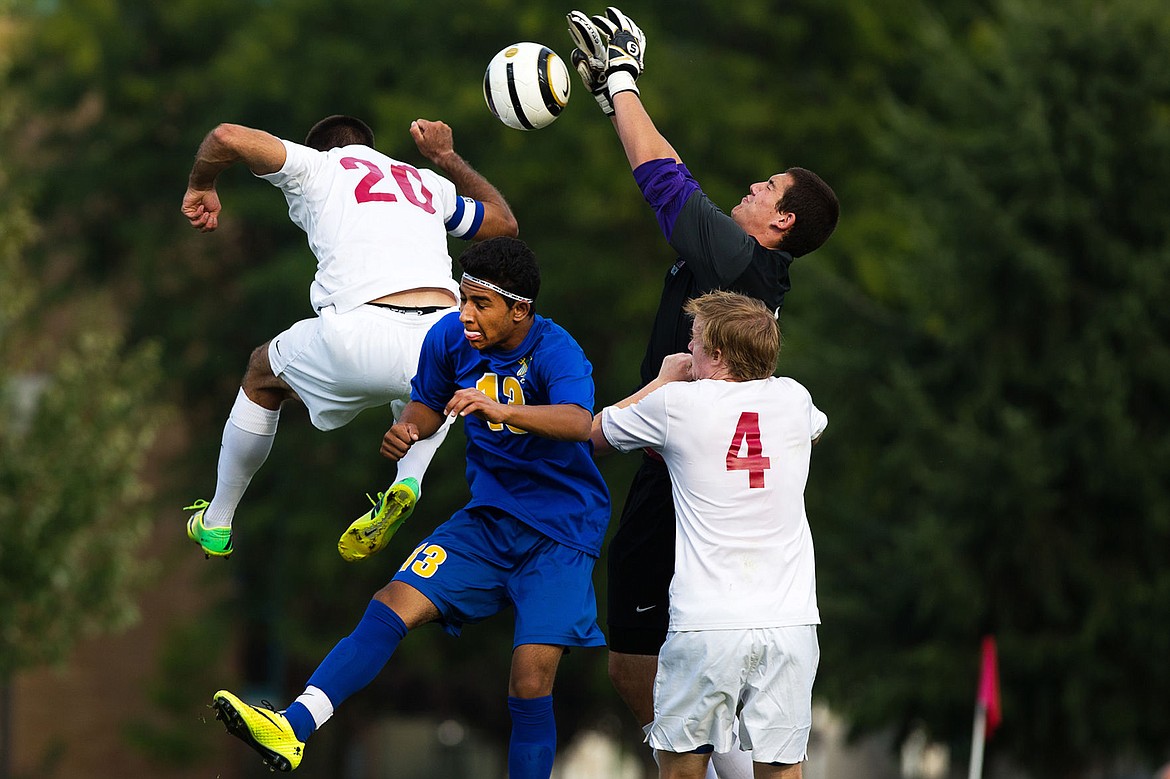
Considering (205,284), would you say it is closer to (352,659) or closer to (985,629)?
(985,629)

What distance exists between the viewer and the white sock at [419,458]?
779 cm

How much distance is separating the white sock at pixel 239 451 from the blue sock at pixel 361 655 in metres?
1.58

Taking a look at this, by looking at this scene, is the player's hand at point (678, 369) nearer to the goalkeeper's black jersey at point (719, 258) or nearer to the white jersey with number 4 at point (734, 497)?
the white jersey with number 4 at point (734, 497)

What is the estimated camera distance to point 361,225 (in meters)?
7.84

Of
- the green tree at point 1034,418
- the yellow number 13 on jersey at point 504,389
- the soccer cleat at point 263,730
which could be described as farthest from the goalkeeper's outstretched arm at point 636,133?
the green tree at point 1034,418

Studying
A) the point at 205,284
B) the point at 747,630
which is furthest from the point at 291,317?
the point at 747,630

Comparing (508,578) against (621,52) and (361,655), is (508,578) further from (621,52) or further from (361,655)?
(621,52)

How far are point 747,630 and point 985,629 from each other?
15.2 m

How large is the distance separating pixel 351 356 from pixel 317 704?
5.34 ft

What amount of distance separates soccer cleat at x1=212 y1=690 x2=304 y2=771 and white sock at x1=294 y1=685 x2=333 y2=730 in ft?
Result: 0.46

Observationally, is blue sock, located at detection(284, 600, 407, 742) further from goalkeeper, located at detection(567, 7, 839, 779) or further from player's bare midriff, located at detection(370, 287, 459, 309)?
player's bare midriff, located at detection(370, 287, 459, 309)

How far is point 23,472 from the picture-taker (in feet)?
62.1

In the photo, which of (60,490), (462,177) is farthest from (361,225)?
(60,490)

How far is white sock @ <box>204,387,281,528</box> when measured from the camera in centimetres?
834
